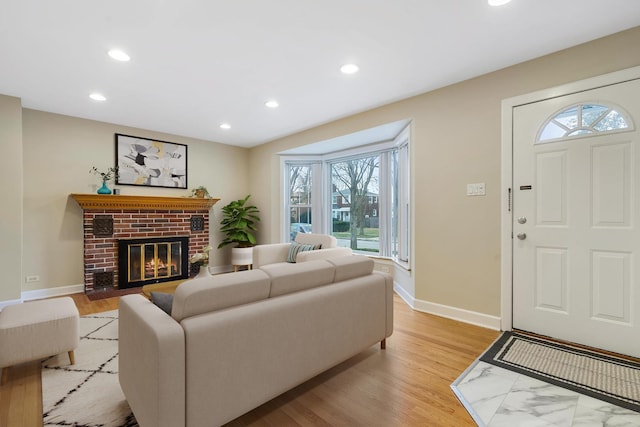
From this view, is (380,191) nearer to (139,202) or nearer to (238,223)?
(238,223)

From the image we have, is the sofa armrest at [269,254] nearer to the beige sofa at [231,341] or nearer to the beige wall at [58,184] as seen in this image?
the beige wall at [58,184]

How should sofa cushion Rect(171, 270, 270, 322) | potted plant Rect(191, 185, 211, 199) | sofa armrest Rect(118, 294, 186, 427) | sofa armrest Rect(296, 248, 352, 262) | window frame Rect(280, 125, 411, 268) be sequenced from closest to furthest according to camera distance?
sofa armrest Rect(118, 294, 186, 427)
sofa cushion Rect(171, 270, 270, 322)
sofa armrest Rect(296, 248, 352, 262)
window frame Rect(280, 125, 411, 268)
potted plant Rect(191, 185, 211, 199)

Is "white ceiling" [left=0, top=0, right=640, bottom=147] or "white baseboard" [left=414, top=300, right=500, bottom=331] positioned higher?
"white ceiling" [left=0, top=0, right=640, bottom=147]

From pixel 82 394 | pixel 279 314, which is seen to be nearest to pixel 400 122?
pixel 279 314

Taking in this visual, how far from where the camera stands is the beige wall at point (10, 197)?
3.43m

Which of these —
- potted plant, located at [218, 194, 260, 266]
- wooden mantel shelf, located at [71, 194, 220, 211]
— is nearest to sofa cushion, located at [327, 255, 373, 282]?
potted plant, located at [218, 194, 260, 266]

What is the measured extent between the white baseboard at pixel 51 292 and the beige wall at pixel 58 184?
52mm

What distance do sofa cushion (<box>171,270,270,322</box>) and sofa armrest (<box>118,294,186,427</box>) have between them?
3.3 inches

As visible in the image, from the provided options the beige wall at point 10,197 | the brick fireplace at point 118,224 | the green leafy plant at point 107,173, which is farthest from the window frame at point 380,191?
the beige wall at point 10,197

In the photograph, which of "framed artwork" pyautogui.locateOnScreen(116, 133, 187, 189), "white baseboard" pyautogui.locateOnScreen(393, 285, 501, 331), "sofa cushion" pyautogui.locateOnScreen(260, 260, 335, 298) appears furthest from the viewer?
"framed artwork" pyautogui.locateOnScreen(116, 133, 187, 189)

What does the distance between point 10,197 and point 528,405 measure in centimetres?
525

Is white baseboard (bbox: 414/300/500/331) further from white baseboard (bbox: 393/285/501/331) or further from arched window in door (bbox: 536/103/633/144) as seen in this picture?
arched window in door (bbox: 536/103/633/144)

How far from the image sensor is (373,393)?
1.87m

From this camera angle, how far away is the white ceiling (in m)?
2.01
